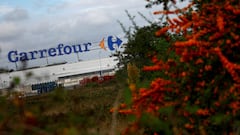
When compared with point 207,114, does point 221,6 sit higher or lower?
higher

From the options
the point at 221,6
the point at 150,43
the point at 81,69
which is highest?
the point at 221,6

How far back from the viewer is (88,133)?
3025 millimetres

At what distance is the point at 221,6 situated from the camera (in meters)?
5.53

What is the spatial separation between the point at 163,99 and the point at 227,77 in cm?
66

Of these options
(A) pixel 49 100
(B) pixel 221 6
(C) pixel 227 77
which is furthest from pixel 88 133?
(B) pixel 221 6

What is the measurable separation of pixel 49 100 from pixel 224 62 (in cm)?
206

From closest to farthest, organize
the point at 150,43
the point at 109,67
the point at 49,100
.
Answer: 1. the point at 49,100
2. the point at 150,43
3. the point at 109,67

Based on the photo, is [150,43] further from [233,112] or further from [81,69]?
[81,69]

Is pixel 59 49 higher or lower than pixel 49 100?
lower

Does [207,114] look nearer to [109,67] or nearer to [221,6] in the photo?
[221,6]

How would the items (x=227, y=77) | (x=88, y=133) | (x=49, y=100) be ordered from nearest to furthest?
1. (x=88, y=133)
2. (x=49, y=100)
3. (x=227, y=77)

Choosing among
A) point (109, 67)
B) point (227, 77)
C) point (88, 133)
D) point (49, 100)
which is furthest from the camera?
point (109, 67)

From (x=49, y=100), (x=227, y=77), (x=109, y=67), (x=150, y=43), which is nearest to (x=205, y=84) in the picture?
(x=227, y=77)

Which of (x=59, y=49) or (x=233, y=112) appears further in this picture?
(x=59, y=49)
